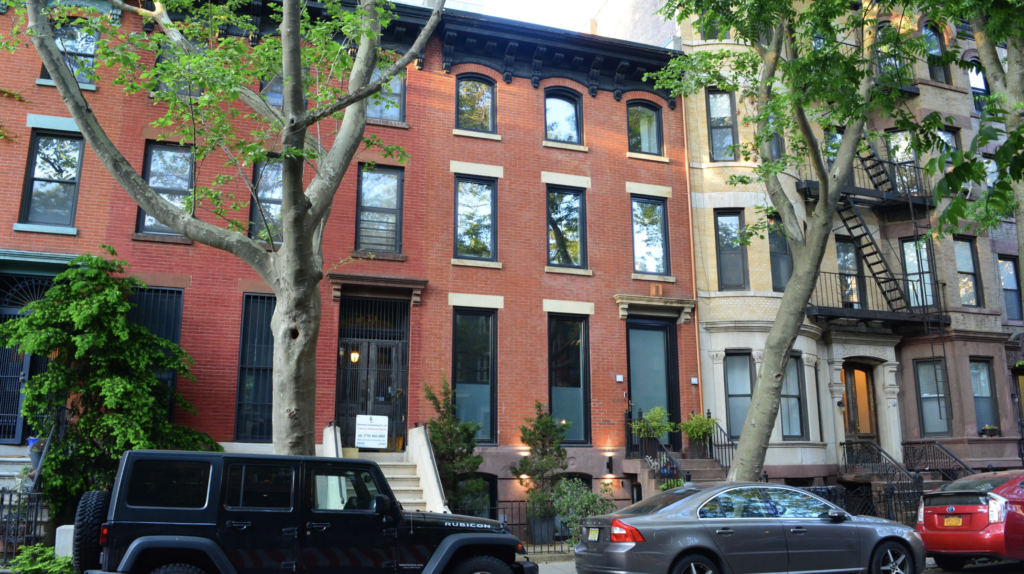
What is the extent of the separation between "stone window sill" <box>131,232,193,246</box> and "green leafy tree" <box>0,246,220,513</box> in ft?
5.19

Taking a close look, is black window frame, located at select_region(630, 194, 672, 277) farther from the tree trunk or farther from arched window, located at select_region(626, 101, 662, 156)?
the tree trunk

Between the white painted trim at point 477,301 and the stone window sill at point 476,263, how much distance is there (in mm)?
677

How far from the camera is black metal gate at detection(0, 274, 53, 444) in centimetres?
1408

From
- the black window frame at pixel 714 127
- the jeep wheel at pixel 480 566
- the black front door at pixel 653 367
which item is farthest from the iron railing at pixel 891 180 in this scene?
the jeep wheel at pixel 480 566

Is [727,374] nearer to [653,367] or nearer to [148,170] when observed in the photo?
[653,367]

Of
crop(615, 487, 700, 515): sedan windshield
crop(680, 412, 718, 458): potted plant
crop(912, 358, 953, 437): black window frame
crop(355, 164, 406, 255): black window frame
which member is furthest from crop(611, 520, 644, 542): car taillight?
crop(912, 358, 953, 437): black window frame

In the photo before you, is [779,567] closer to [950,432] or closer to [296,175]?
[296,175]

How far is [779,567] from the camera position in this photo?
943cm

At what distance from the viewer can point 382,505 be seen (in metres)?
7.69

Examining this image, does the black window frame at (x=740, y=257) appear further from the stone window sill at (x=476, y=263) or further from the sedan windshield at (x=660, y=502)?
the sedan windshield at (x=660, y=502)

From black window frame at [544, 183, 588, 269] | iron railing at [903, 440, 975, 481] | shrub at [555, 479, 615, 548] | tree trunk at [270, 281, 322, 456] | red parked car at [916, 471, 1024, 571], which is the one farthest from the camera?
iron railing at [903, 440, 975, 481]

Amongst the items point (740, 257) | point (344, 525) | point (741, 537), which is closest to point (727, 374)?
point (740, 257)

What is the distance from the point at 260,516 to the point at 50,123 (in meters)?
11.8

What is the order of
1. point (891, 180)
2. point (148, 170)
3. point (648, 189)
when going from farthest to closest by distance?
point (891, 180) → point (648, 189) → point (148, 170)
